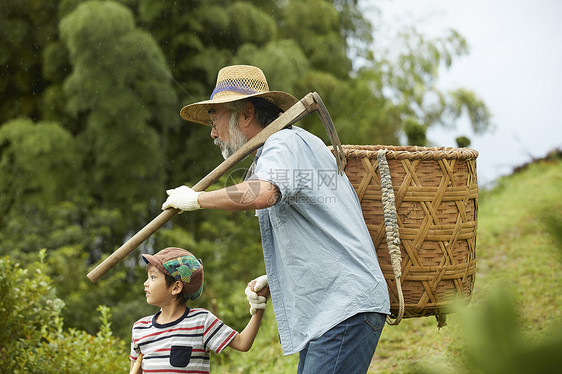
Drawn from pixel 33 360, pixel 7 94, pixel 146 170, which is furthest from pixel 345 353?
pixel 7 94

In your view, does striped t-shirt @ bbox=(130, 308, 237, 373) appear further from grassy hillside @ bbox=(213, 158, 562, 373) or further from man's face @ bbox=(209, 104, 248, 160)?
grassy hillside @ bbox=(213, 158, 562, 373)

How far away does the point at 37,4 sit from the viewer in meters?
7.00

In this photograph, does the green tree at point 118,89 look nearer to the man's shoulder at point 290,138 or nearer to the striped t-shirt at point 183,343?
the striped t-shirt at point 183,343

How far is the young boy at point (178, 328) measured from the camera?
2.16m

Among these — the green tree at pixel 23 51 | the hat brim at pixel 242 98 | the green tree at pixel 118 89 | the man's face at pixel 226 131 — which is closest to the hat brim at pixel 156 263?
the man's face at pixel 226 131

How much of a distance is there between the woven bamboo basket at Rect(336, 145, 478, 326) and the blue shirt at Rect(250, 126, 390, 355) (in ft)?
0.51

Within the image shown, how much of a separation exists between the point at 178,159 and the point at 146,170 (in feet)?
1.75

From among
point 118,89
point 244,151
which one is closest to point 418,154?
point 244,151

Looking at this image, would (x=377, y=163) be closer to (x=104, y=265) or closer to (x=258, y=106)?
(x=258, y=106)

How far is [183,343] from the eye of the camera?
2.17 metres

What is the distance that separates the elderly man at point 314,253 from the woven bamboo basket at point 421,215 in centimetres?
12

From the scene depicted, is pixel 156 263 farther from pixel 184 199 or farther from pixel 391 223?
pixel 391 223

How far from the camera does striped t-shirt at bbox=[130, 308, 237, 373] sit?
215cm

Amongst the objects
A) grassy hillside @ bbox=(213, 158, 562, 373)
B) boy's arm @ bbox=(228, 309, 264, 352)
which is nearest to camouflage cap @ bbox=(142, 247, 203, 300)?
boy's arm @ bbox=(228, 309, 264, 352)
